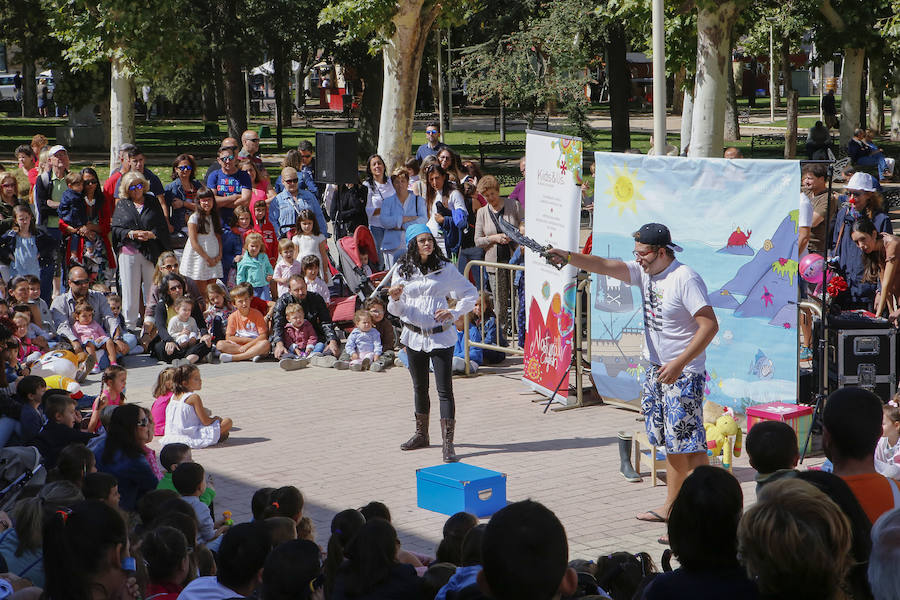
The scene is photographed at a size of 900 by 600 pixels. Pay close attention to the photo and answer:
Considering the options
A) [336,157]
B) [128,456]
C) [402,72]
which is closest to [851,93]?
[402,72]

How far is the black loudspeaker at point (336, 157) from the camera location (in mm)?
14570

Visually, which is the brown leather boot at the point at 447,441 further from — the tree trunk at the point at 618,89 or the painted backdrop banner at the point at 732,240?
the tree trunk at the point at 618,89

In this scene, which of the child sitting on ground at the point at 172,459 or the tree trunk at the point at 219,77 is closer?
the child sitting on ground at the point at 172,459

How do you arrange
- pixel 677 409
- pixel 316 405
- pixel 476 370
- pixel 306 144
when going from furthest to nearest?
pixel 306 144
pixel 476 370
pixel 316 405
pixel 677 409

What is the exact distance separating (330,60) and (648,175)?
29462mm

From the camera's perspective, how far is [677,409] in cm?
727

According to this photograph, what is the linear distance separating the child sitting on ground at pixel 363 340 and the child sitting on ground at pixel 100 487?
605 centimetres

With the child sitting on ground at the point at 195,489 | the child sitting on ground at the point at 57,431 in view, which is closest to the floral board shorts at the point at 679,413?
the child sitting on ground at the point at 195,489

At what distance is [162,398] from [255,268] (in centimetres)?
392

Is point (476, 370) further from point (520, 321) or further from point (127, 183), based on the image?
point (127, 183)

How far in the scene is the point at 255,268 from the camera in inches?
532

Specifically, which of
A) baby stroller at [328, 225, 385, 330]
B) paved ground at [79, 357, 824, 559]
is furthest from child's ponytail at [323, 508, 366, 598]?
baby stroller at [328, 225, 385, 330]

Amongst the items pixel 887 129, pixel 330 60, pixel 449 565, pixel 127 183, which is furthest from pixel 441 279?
pixel 887 129

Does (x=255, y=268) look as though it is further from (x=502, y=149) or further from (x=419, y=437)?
(x=502, y=149)
